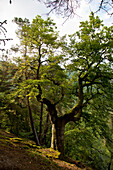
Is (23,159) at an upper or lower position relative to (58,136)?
upper

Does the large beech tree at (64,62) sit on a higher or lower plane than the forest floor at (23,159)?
higher

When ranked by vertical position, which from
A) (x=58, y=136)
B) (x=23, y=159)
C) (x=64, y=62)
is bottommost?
(x=58, y=136)

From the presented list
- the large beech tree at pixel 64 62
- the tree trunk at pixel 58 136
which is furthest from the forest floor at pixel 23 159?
the large beech tree at pixel 64 62

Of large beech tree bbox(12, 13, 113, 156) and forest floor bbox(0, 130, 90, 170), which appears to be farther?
large beech tree bbox(12, 13, 113, 156)

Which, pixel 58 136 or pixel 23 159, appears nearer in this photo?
pixel 23 159

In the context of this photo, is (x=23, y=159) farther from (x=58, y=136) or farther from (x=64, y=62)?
(x=64, y=62)

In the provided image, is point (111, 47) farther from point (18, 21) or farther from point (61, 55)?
point (18, 21)

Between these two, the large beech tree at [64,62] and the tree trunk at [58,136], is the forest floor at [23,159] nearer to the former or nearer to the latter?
the tree trunk at [58,136]

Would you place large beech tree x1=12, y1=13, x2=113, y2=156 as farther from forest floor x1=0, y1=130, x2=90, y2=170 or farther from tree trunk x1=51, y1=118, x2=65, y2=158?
forest floor x1=0, y1=130, x2=90, y2=170

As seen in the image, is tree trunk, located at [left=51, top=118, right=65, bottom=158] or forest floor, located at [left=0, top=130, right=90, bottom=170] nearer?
forest floor, located at [left=0, top=130, right=90, bottom=170]

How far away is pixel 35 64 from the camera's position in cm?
987

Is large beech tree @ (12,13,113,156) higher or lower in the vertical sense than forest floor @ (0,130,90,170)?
higher

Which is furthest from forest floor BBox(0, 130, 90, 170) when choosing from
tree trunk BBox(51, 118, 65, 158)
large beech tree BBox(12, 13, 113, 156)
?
large beech tree BBox(12, 13, 113, 156)

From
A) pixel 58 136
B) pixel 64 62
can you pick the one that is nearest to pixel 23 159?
pixel 58 136
